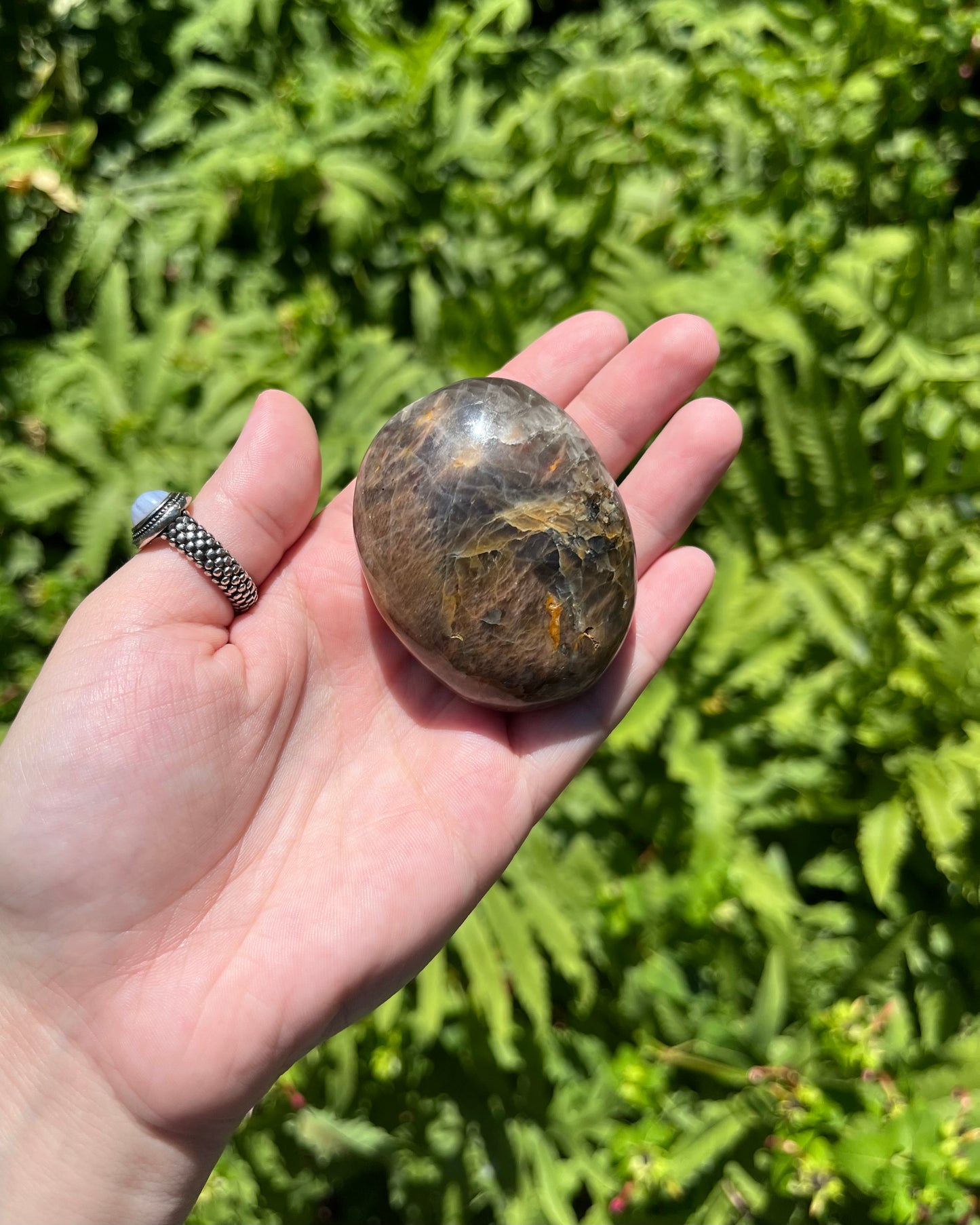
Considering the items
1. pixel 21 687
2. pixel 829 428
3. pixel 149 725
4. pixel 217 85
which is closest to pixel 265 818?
pixel 149 725

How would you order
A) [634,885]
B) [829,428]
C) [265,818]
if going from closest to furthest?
[265,818] < [634,885] < [829,428]

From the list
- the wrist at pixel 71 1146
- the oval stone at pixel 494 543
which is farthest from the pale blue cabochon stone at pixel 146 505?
the wrist at pixel 71 1146

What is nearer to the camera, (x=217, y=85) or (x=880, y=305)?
(x=880, y=305)

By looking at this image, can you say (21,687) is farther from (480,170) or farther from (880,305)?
(880,305)

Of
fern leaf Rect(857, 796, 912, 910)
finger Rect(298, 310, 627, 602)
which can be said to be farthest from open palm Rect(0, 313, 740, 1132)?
fern leaf Rect(857, 796, 912, 910)

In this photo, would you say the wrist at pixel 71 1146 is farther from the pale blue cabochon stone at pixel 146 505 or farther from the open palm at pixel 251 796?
the pale blue cabochon stone at pixel 146 505

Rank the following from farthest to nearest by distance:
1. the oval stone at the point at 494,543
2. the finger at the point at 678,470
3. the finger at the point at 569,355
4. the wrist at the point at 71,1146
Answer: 1. the finger at the point at 569,355
2. the finger at the point at 678,470
3. the oval stone at the point at 494,543
4. the wrist at the point at 71,1146

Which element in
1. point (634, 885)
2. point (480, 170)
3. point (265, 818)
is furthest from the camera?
point (480, 170)
